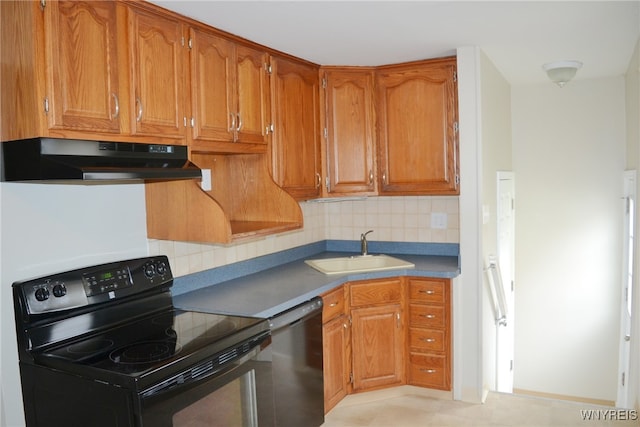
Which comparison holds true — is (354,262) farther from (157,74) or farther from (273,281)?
(157,74)

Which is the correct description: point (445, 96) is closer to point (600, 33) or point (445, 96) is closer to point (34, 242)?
point (600, 33)

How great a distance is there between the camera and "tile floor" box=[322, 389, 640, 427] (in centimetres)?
298

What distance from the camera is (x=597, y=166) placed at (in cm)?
418

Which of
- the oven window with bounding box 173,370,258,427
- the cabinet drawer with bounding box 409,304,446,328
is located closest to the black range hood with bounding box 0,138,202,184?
the oven window with bounding box 173,370,258,427

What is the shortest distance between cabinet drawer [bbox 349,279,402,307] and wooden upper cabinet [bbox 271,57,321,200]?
708 mm

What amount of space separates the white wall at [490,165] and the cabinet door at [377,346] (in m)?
0.57

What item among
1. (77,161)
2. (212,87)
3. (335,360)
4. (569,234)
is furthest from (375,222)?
(77,161)

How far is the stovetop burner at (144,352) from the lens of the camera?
1.74 m

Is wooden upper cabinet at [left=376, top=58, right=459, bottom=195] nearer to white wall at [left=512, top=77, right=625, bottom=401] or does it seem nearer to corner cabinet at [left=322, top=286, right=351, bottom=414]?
corner cabinet at [left=322, top=286, right=351, bottom=414]

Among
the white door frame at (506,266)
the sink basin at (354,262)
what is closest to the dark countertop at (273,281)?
the sink basin at (354,262)

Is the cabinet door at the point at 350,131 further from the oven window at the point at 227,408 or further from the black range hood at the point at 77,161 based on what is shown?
the oven window at the point at 227,408

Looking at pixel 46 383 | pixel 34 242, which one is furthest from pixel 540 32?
pixel 46 383

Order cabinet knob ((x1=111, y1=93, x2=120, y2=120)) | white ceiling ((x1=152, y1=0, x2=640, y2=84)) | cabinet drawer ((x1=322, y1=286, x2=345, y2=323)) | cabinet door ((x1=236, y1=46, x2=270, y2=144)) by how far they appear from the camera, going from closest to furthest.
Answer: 1. cabinet knob ((x1=111, y1=93, x2=120, y2=120))
2. white ceiling ((x1=152, y1=0, x2=640, y2=84))
3. cabinet door ((x1=236, y1=46, x2=270, y2=144))
4. cabinet drawer ((x1=322, y1=286, x2=345, y2=323))

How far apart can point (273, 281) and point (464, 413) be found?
1449 mm
